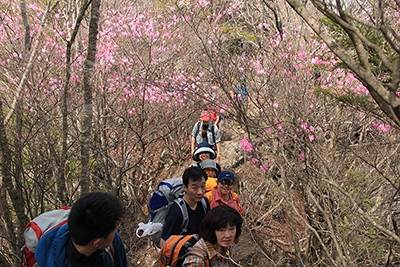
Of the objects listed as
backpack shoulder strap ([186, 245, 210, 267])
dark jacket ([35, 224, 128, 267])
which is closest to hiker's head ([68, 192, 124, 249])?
dark jacket ([35, 224, 128, 267])

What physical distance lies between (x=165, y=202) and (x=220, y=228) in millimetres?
743

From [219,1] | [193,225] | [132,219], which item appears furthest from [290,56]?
[219,1]

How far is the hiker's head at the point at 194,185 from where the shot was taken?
2.47 meters

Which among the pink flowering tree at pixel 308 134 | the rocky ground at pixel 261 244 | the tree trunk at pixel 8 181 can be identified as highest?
the tree trunk at pixel 8 181

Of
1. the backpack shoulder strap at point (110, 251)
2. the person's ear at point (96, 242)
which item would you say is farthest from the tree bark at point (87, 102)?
the person's ear at point (96, 242)

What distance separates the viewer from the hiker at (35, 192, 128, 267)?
4.84ft

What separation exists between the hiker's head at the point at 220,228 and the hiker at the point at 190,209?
321mm

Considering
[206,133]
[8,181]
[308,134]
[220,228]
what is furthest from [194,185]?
[206,133]

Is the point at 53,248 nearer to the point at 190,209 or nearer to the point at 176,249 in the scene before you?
the point at 176,249

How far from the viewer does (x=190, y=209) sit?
2500 millimetres

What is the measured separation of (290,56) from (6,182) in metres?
4.78

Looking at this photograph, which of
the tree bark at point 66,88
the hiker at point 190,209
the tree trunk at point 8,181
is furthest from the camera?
the tree bark at point 66,88

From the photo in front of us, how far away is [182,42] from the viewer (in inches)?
352

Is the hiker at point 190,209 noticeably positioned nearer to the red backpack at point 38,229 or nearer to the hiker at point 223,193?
the hiker at point 223,193
